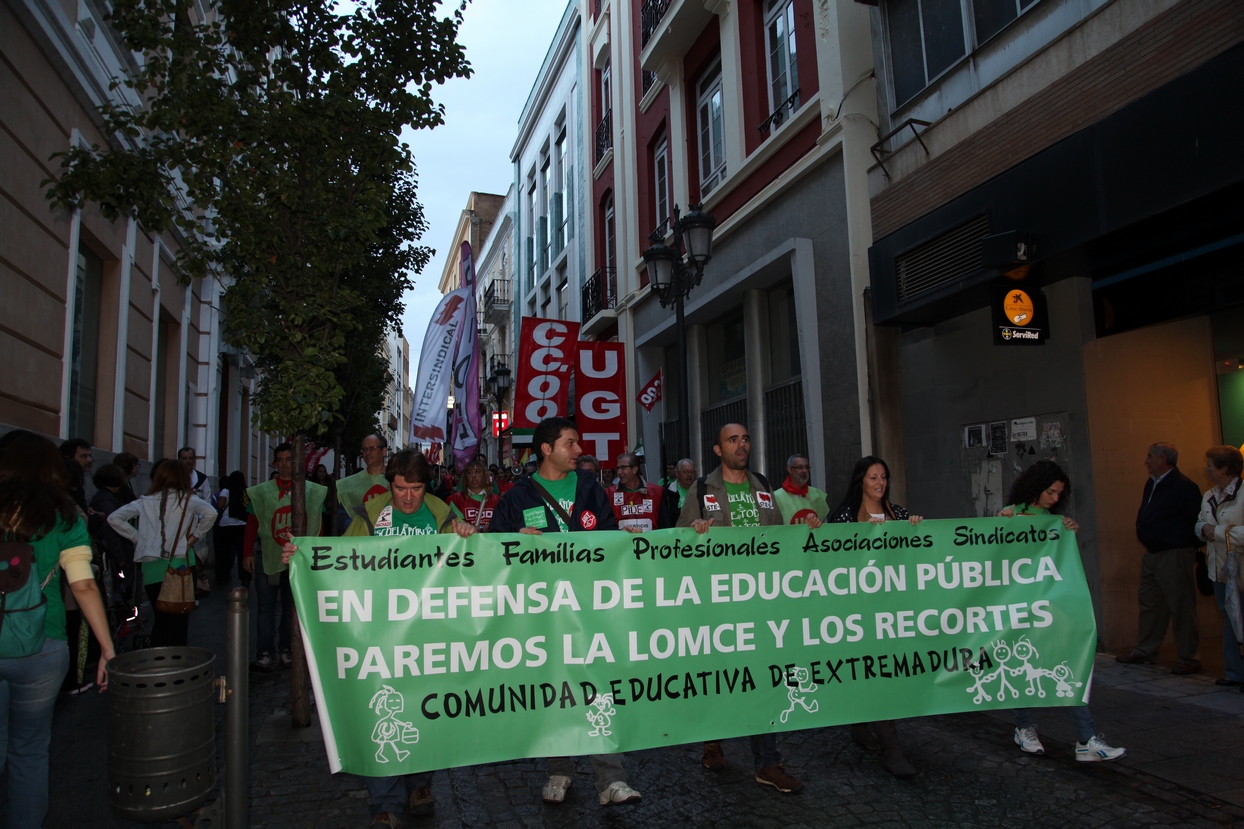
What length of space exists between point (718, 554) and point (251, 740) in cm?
327

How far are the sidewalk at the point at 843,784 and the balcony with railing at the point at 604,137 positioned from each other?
56.3 ft

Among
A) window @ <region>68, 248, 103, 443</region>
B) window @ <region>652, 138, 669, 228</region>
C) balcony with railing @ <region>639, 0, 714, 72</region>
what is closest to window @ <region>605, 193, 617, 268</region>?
window @ <region>652, 138, 669, 228</region>

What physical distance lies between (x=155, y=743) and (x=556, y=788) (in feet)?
6.21

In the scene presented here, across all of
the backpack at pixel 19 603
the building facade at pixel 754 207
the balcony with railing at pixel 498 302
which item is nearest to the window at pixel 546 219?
the balcony with railing at pixel 498 302

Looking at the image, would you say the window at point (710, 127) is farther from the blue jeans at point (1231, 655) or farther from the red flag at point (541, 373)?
the blue jeans at point (1231, 655)

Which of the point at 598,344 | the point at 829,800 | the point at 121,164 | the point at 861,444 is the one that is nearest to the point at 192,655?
the point at 829,800

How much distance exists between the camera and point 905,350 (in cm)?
981

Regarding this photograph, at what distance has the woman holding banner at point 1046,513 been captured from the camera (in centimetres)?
469

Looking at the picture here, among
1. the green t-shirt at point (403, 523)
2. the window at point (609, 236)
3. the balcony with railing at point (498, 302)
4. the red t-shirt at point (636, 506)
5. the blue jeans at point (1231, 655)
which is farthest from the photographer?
the balcony with railing at point (498, 302)

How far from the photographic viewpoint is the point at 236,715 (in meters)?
3.42

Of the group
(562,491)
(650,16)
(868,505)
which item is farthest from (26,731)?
(650,16)

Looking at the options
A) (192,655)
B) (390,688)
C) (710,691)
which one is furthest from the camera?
(710,691)

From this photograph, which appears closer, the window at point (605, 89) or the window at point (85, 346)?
the window at point (85, 346)

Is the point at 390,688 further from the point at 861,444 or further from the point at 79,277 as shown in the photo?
the point at 79,277
